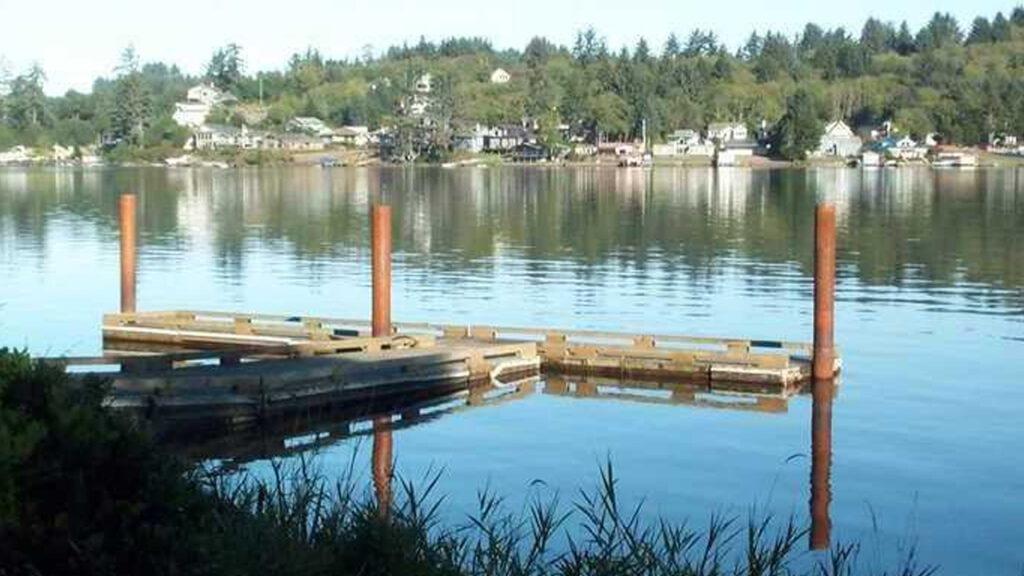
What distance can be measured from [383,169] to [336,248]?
350ft

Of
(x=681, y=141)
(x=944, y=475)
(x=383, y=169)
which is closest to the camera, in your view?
(x=944, y=475)

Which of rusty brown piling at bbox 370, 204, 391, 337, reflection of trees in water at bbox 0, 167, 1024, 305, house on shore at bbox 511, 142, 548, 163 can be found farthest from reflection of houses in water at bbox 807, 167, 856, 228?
rusty brown piling at bbox 370, 204, 391, 337

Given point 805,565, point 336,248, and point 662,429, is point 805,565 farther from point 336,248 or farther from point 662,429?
point 336,248

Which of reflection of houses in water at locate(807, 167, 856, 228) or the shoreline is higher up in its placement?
the shoreline

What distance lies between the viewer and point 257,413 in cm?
1988

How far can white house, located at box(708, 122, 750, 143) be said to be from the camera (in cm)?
18088

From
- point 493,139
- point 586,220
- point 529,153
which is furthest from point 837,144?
point 586,220

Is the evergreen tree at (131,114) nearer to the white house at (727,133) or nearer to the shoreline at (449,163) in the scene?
the shoreline at (449,163)

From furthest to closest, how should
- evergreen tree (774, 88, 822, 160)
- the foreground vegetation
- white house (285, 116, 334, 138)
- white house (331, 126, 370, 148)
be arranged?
white house (285, 116, 334, 138) < white house (331, 126, 370, 148) < evergreen tree (774, 88, 822, 160) < the foreground vegetation

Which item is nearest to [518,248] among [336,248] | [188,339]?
[336,248]

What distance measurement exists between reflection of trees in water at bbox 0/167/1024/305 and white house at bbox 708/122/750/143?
63204mm

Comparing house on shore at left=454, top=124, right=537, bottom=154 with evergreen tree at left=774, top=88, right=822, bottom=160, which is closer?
evergreen tree at left=774, top=88, right=822, bottom=160

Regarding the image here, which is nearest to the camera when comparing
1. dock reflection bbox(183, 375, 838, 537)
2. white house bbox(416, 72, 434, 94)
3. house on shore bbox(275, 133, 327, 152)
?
dock reflection bbox(183, 375, 838, 537)

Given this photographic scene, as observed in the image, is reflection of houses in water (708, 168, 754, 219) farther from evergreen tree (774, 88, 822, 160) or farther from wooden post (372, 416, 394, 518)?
wooden post (372, 416, 394, 518)
